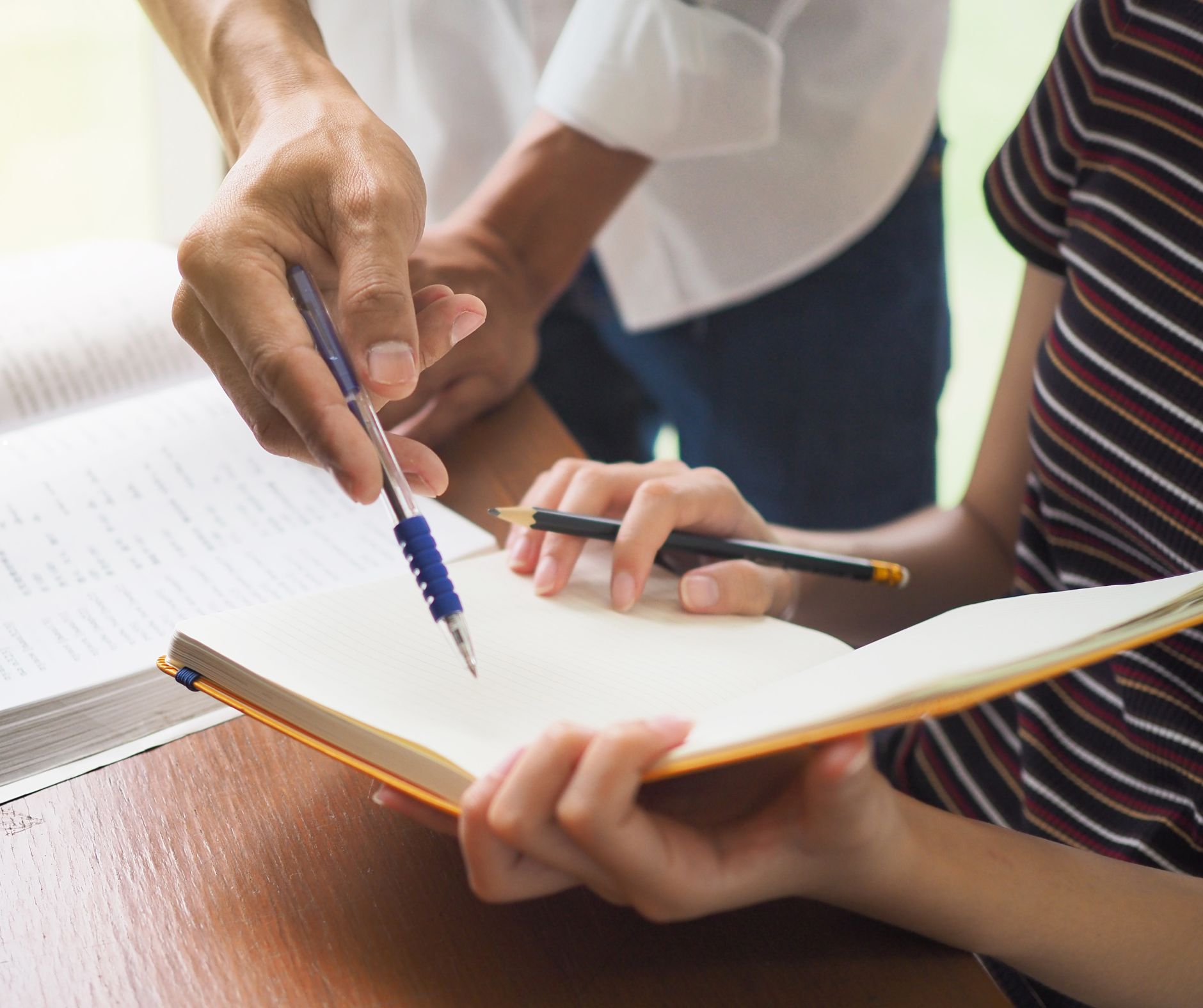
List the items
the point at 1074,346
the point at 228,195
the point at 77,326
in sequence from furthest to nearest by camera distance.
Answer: the point at 77,326, the point at 1074,346, the point at 228,195

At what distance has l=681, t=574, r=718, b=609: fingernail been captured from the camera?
51cm

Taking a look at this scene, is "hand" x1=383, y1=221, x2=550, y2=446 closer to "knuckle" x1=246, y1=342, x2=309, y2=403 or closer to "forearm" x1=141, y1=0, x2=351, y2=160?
"forearm" x1=141, y1=0, x2=351, y2=160

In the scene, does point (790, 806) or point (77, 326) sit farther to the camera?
point (77, 326)

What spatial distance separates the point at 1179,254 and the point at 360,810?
0.53 meters

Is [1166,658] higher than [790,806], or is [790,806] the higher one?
[790,806]

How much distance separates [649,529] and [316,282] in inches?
8.4

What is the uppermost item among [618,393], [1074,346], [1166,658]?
[1074,346]

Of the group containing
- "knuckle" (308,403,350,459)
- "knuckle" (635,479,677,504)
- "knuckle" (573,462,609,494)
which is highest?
"knuckle" (308,403,350,459)

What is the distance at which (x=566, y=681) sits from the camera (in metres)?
0.43

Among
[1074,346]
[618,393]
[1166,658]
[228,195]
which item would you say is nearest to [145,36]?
[618,393]

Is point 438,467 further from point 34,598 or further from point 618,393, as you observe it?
point 618,393

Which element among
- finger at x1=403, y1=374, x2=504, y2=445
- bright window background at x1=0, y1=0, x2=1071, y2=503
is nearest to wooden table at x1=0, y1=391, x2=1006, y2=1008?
finger at x1=403, y1=374, x2=504, y2=445

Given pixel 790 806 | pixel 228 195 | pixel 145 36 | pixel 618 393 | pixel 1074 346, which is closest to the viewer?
pixel 790 806

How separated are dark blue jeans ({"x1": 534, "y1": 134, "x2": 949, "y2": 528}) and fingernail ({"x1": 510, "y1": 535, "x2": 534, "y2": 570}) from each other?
0.63 meters
